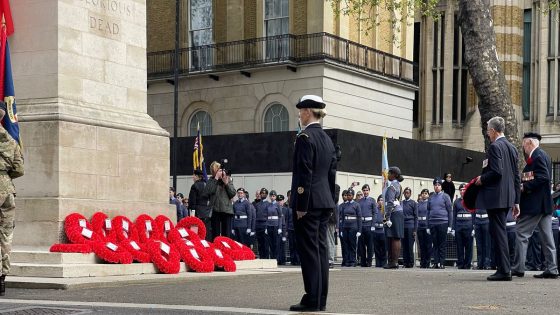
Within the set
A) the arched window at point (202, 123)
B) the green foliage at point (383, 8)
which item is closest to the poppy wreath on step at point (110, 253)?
the green foliage at point (383, 8)

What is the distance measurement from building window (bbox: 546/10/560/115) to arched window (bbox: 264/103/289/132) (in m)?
16.3

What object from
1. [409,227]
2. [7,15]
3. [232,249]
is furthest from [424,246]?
[7,15]

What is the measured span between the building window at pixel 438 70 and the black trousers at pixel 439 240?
2815cm

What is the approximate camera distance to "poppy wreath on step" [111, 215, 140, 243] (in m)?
16.2

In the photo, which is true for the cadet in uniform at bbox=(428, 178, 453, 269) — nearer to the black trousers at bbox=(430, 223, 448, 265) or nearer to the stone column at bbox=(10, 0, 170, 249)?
the black trousers at bbox=(430, 223, 448, 265)

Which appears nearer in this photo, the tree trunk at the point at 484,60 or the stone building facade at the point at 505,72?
the tree trunk at the point at 484,60

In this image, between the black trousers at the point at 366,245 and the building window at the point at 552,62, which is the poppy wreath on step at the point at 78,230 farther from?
the building window at the point at 552,62

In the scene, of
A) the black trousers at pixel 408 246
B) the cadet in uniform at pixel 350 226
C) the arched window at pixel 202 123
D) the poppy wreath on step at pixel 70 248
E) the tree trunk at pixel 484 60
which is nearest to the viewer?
the poppy wreath on step at pixel 70 248

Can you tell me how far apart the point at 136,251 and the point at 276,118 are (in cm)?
2472

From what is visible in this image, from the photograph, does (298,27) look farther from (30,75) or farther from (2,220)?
(2,220)

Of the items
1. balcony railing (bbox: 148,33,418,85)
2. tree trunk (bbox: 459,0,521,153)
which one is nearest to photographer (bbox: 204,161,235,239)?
tree trunk (bbox: 459,0,521,153)

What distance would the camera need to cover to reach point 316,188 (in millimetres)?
10695

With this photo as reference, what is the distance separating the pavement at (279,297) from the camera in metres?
10.6

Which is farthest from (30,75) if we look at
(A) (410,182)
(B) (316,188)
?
(A) (410,182)
